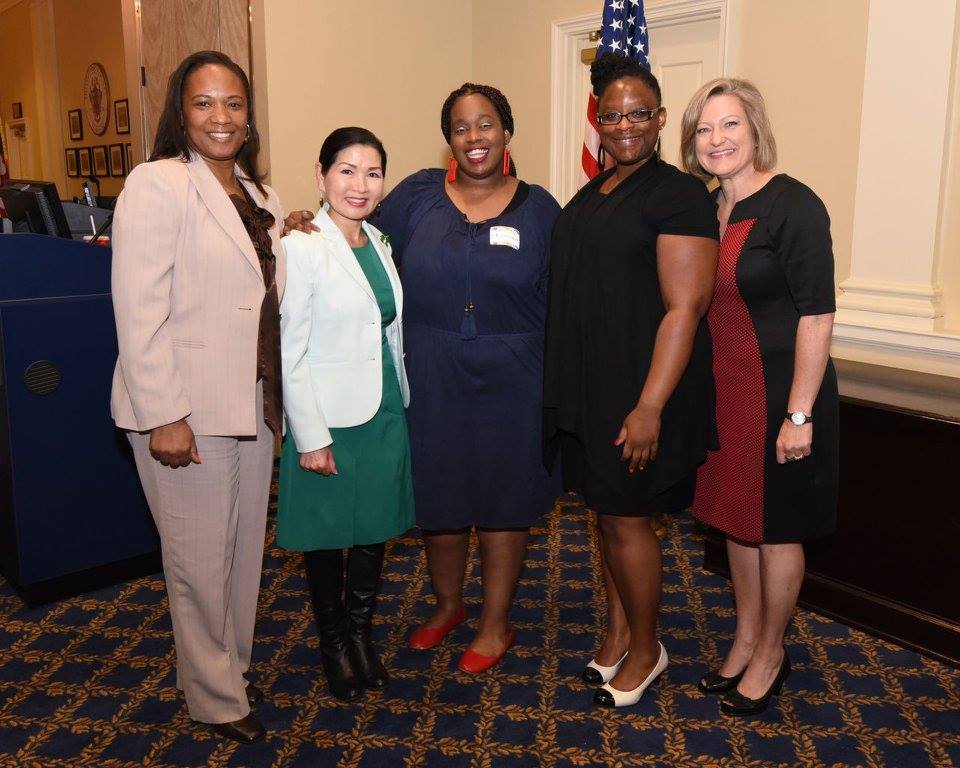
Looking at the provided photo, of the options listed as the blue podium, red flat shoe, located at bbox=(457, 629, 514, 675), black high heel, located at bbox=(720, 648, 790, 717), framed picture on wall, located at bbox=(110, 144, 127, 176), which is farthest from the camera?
framed picture on wall, located at bbox=(110, 144, 127, 176)

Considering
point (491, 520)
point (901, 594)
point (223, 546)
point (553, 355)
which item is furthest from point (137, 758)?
point (901, 594)

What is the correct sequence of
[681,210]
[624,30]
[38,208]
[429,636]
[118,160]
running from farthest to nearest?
[118,160] → [624,30] → [38,208] → [429,636] → [681,210]

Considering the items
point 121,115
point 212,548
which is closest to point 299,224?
point 212,548

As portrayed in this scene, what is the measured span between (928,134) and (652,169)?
1802 millimetres

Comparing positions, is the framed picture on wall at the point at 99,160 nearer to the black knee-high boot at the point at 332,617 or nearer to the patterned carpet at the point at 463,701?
the patterned carpet at the point at 463,701

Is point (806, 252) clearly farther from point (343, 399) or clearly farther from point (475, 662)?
point (475, 662)

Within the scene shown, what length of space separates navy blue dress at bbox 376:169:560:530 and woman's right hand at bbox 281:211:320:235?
1.08 feet

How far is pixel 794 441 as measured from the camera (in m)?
2.11

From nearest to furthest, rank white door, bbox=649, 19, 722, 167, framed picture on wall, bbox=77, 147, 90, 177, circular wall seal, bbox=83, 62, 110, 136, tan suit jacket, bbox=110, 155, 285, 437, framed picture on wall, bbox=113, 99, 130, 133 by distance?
tan suit jacket, bbox=110, 155, 285, 437 → white door, bbox=649, 19, 722, 167 → framed picture on wall, bbox=113, 99, 130, 133 → circular wall seal, bbox=83, 62, 110, 136 → framed picture on wall, bbox=77, 147, 90, 177

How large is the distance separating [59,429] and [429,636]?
1.47m

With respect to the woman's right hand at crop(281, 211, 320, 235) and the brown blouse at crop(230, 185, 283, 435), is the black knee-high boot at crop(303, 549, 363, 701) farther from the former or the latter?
the woman's right hand at crop(281, 211, 320, 235)

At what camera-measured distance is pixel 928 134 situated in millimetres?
3297

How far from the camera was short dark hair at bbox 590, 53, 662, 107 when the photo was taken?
6.82 ft

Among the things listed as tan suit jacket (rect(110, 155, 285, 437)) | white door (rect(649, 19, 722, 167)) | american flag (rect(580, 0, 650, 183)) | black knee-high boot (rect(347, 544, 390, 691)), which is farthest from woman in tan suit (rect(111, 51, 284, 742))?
white door (rect(649, 19, 722, 167))
